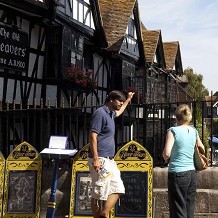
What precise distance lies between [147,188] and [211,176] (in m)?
1.06

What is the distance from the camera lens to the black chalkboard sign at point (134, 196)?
7531 mm

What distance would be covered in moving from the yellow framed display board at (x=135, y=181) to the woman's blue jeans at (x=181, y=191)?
1438 mm

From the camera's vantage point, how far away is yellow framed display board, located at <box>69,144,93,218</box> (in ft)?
25.5

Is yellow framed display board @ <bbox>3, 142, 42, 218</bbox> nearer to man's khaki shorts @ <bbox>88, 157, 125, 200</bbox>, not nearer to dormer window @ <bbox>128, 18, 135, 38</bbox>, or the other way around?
man's khaki shorts @ <bbox>88, 157, 125, 200</bbox>

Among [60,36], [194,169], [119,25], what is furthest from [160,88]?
[194,169]

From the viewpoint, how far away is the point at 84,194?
25.7ft

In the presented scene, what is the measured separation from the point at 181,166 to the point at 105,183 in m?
1.08

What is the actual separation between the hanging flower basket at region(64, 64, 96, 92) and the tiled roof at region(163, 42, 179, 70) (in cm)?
1506

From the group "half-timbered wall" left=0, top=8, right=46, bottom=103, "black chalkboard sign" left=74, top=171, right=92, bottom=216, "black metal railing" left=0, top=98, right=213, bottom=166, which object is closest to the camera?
"black chalkboard sign" left=74, top=171, right=92, bottom=216

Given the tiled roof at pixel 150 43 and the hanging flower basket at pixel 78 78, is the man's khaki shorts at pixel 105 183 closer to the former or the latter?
the hanging flower basket at pixel 78 78

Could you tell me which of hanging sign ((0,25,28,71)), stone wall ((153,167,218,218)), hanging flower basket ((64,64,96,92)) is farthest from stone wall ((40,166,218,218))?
hanging flower basket ((64,64,96,92))

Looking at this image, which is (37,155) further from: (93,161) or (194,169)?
(194,169)

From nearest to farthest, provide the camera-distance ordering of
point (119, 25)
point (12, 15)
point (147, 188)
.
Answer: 1. point (147, 188)
2. point (12, 15)
3. point (119, 25)

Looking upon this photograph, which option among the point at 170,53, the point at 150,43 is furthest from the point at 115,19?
the point at 170,53
